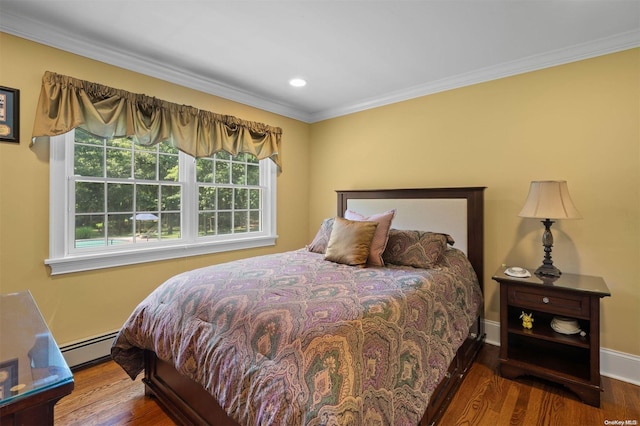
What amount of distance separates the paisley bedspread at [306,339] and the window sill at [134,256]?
831 mm

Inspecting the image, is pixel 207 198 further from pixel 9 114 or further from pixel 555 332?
pixel 555 332

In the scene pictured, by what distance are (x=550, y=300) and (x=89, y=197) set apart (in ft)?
11.5

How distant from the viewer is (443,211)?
2.87 meters

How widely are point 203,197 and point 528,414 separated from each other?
10.3ft

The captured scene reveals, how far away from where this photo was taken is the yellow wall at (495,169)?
6.91ft

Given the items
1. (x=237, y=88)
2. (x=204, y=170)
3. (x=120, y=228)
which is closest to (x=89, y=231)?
(x=120, y=228)

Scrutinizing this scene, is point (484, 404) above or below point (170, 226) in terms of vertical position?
below

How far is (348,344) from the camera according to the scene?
115 centimetres

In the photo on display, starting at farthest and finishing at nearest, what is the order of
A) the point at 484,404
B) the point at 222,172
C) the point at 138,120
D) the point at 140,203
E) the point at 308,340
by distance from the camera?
the point at 222,172 < the point at 140,203 < the point at 138,120 < the point at 484,404 < the point at 308,340

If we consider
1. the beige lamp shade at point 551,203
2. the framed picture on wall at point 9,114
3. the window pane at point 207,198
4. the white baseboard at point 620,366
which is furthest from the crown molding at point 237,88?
the white baseboard at point 620,366

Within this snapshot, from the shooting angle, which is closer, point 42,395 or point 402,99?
point 42,395

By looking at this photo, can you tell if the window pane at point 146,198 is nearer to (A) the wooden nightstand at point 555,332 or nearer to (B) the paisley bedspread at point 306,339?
(B) the paisley bedspread at point 306,339

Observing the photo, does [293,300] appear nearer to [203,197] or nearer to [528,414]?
[528,414]

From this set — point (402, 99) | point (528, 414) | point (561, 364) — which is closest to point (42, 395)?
point (528, 414)
